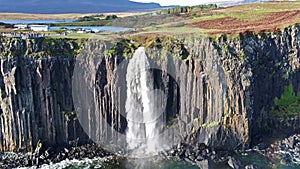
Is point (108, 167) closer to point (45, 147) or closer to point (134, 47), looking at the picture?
point (45, 147)

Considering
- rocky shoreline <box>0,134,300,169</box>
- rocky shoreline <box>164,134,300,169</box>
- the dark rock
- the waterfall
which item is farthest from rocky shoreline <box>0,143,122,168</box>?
the dark rock

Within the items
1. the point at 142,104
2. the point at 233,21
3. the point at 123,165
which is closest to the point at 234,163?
the point at 123,165

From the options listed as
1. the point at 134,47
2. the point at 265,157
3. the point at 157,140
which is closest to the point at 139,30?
the point at 134,47

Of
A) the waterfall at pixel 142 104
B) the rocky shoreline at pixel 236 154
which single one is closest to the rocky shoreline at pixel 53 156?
the waterfall at pixel 142 104

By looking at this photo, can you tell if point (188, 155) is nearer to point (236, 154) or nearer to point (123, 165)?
point (236, 154)

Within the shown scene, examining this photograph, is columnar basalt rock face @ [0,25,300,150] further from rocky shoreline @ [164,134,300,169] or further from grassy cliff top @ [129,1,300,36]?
grassy cliff top @ [129,1,300,36]

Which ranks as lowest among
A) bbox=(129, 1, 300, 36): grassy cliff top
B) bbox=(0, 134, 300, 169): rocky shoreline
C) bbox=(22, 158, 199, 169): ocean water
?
bbox=(22, 158, 199, 169): ocean water

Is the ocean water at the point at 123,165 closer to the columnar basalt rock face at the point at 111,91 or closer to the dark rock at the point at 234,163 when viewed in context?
the dark rock at the point at 234,163
